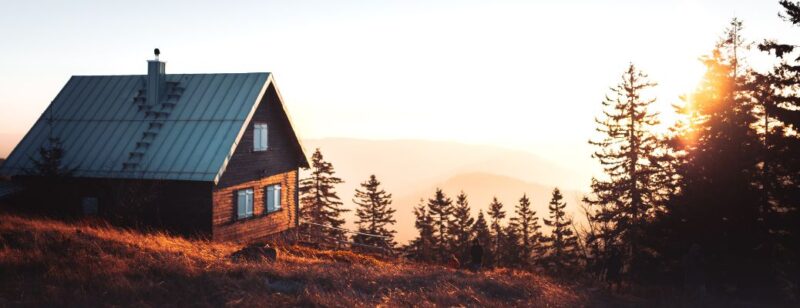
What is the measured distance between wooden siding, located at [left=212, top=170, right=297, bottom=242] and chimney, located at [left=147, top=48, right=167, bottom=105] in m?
5.87

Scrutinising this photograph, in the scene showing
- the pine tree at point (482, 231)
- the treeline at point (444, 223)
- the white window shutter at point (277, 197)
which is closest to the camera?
the white window shutter at point (277, 197)

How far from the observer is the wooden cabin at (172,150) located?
74.4 ft

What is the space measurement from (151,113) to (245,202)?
5.85 meters

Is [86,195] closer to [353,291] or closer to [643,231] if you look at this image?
[353,291]

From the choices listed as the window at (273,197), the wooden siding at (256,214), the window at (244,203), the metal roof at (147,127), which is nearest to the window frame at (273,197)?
the window at (273,197)

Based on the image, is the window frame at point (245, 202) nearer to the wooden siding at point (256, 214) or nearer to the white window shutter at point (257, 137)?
the wooden siding at point (256, 214)

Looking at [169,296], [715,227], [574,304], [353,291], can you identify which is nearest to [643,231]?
[715,227]

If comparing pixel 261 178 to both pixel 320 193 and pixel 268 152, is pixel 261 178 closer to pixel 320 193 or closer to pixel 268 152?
pixel 268 152

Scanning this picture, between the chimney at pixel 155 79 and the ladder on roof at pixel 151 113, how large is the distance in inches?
9.3

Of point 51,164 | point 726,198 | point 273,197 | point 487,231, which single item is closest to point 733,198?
point 726,198

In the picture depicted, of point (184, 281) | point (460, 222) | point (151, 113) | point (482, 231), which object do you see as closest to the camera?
point (184, 281)

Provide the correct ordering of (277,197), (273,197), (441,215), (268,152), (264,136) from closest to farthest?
(264,136) → (268,152) → (273,197) → (277,197) → (441,215)

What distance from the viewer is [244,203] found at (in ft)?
82.5

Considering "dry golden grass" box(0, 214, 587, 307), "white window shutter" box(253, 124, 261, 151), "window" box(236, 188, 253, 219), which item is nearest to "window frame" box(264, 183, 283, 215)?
"window" box(236, 188, 253, 219)
